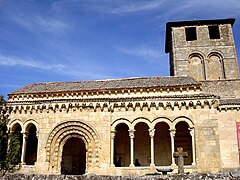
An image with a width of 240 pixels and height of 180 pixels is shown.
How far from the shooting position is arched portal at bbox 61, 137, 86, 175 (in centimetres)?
1986

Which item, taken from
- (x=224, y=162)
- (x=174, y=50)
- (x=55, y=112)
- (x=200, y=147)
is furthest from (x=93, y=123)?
(x=174, y=50)

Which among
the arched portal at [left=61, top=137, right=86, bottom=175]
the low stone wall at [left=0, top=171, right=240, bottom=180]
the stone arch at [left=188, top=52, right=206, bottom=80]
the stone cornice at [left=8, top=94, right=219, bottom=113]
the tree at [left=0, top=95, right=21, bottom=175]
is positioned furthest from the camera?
the stone arch at [left=188, top=52, right=206, bottom=80]

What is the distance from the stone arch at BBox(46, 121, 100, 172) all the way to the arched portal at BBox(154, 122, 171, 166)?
4.92 meters

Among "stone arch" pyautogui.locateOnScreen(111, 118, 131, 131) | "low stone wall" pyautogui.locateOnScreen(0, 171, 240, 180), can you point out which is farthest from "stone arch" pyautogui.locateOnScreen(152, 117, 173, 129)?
"low stone wall" pyautogui.locateOnScreen(0, 171, 240, 180)

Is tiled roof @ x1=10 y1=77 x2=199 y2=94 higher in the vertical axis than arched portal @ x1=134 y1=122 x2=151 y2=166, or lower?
higher

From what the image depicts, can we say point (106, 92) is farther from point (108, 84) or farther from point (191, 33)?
point (191, 33)

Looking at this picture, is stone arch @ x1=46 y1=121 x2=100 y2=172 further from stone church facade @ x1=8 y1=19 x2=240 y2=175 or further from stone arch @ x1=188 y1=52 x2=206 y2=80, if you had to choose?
stone arch @ x1=188 y1=52 x2=206 y2=80

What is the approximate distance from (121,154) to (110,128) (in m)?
3.20

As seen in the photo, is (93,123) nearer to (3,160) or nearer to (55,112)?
(55,112)

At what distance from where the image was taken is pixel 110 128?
1767 centimetres

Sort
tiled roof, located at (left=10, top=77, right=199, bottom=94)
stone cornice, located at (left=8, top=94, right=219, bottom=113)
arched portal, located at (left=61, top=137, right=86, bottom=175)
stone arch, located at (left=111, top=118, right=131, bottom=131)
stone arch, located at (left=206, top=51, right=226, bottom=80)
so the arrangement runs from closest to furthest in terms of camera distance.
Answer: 1. stone cornice, located at (left=8, top=94, right=219, bottom=113)
2. stone arch, located at (left=111, top=118, right=131, bottom=131)
3. arched portal, located at (left=61, top=137, right=86, bottom=175)
4. tiled roof, located at (left=10, top=77, right=199, bottom=94)
5. stone arch, located at (left=206, top=51, right=226, bottom=80)

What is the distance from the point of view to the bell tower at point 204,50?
90.3ft

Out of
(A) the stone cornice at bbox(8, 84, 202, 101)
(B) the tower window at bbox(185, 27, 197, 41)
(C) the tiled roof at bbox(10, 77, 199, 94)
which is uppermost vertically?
(B) the tower window at bbox(185, 27, 197, 41)

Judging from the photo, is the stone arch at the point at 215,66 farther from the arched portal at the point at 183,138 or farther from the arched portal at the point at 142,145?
the arched portal at the point at 142,145
